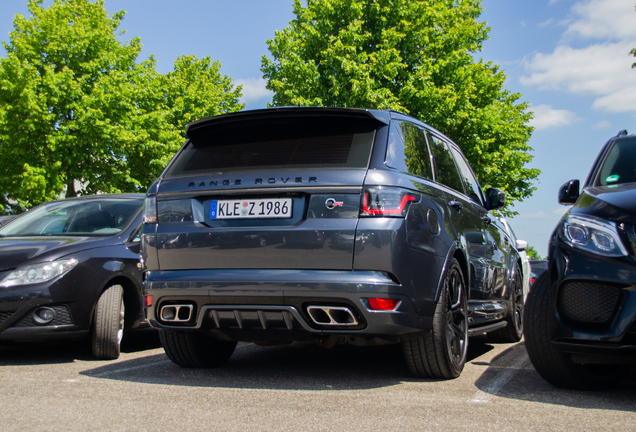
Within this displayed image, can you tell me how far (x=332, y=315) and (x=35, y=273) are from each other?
2790mm

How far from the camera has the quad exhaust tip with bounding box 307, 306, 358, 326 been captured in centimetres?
377

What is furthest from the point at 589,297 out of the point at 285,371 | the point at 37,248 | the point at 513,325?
the point at 37,248

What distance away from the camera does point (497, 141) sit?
26.0m

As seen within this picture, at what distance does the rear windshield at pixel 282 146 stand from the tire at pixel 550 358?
145cm

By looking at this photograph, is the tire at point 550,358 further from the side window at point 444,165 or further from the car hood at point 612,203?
the side window at point 444,165

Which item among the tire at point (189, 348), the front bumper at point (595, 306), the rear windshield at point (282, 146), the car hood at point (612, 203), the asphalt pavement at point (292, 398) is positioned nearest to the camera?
the asphalt pavement at point (292, 398)

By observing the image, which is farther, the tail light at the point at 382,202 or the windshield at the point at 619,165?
the windshield at the point at 619,165

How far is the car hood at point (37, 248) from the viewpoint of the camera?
17.1ft

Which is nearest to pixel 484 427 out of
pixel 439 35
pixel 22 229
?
pixel 22 229

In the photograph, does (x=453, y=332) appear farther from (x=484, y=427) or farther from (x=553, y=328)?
(x=484, y=427)

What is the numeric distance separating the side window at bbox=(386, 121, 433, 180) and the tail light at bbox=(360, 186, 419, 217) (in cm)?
25

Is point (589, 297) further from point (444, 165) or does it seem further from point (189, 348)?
point (189, 348)

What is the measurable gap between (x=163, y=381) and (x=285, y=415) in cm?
134

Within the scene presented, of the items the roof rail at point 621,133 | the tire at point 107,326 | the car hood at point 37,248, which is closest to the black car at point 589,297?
the roof rail at point 621,133
